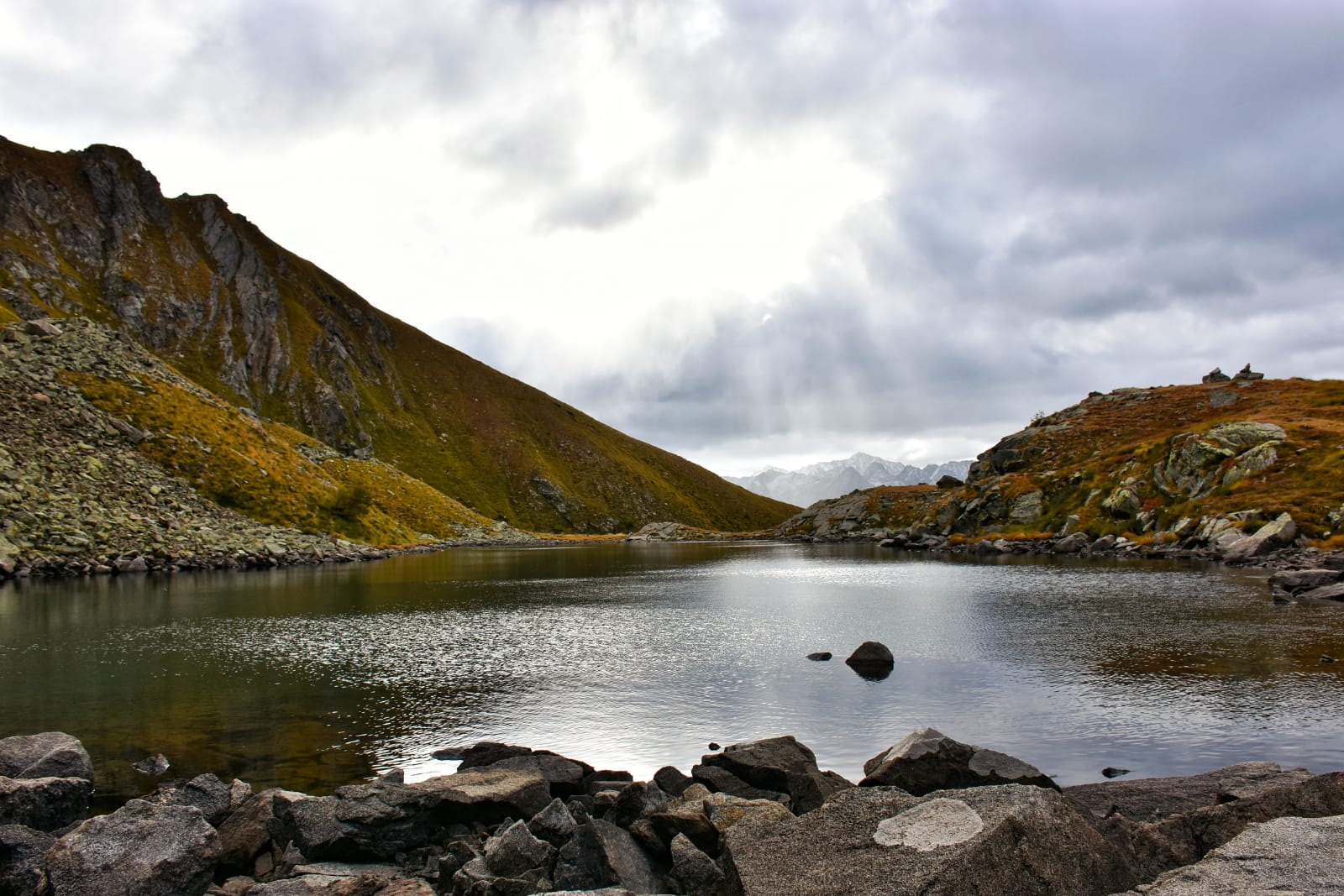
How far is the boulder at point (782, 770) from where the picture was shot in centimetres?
1938

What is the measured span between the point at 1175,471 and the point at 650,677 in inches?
5026

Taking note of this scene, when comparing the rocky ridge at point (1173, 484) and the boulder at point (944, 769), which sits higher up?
the rocky ridge at point (1173, 484)

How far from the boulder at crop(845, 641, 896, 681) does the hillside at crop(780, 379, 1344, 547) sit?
80.4m

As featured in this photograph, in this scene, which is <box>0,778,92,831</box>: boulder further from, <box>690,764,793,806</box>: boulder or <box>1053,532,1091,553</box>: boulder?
<box>1053,532,1091,553</box>: boulder

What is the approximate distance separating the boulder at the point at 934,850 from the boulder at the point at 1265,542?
103 metres

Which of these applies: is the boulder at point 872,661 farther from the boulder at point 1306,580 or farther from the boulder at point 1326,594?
the boulder at point 1306,580

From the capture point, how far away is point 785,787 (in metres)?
20.2

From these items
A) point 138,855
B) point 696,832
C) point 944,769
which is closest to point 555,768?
point 696,832

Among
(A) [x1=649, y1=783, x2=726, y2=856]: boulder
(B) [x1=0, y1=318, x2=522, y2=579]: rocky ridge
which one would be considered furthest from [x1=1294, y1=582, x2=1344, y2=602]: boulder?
(B) [x1=0, y1=318, x2=522, y2=579]: rocky ridge

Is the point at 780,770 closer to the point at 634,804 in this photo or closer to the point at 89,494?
the point at 634,804

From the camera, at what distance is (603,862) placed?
14711 mm

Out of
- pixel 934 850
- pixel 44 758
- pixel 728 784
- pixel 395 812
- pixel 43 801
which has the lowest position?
pixel 728 784

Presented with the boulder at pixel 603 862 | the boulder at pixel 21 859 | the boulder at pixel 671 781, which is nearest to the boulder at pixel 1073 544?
the boulder at pixel 671 781

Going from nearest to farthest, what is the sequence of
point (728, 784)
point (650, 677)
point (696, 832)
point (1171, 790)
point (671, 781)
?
point (696, 832)
point (1171, 790)
point (671, 781)
point (728, 784)
point (650, 677)
